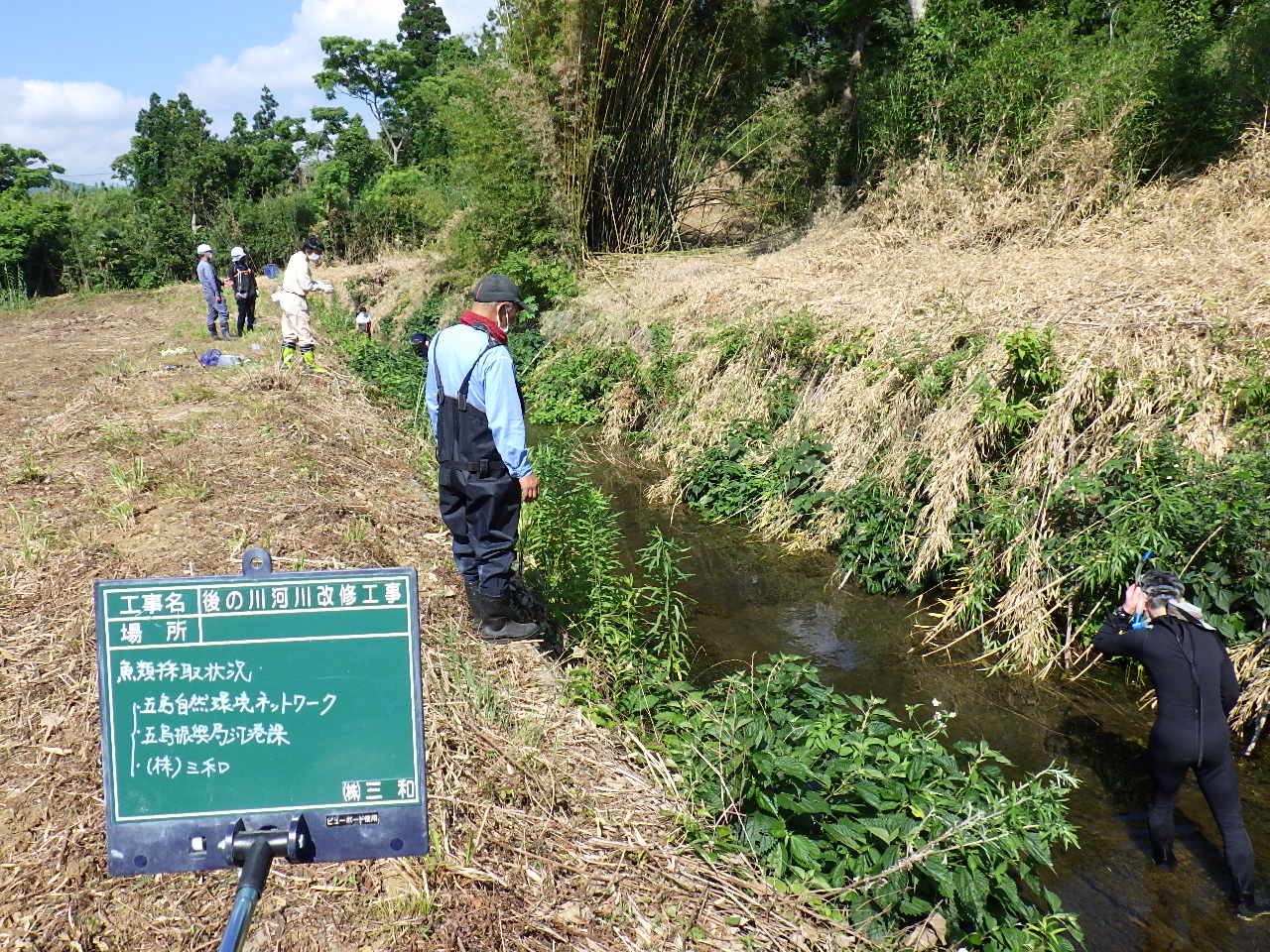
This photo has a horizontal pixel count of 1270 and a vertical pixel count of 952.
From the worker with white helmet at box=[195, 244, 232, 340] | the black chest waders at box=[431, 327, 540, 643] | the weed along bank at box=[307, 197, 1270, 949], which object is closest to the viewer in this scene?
the weed along bank at box=[307, 197, 1270, 949]

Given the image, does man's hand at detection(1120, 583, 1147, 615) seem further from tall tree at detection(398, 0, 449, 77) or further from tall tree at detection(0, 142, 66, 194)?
tall tree at detection(398, 0, 449, 77)

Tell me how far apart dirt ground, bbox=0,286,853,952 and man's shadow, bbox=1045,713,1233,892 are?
224 cm

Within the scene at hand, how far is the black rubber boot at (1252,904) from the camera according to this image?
3.87m

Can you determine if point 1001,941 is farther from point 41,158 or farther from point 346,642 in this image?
point 41,158

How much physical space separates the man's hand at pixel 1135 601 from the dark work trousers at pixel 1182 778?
0.55m

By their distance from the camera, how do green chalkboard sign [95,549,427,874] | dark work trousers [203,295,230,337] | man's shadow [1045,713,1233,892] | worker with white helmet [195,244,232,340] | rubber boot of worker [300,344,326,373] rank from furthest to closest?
dark work trousers [203,295,230,337]
worker with white helmet [195,244,232,340]
rubber boot of worker [300,344,326,373]
man's shadow [1045,713,1233,892]
green chalkboard sign [95,549,427,874]

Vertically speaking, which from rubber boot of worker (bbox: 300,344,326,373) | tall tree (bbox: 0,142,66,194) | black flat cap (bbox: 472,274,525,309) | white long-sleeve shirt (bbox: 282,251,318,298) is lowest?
rubber boot of worker (bbox: 300,344,326,373)

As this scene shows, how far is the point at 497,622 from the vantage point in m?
4.79

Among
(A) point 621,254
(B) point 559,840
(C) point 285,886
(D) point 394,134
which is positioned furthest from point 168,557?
(D) point 394,134

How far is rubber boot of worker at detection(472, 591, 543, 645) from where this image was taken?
4.73 metres

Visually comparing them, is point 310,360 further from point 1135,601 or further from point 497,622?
point 1135,601

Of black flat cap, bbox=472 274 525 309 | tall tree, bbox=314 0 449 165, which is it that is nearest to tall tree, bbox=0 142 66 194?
tall tree, bbox=314 0 449 165

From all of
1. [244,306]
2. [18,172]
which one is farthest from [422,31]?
[244,306]

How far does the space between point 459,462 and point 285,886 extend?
2076mm
